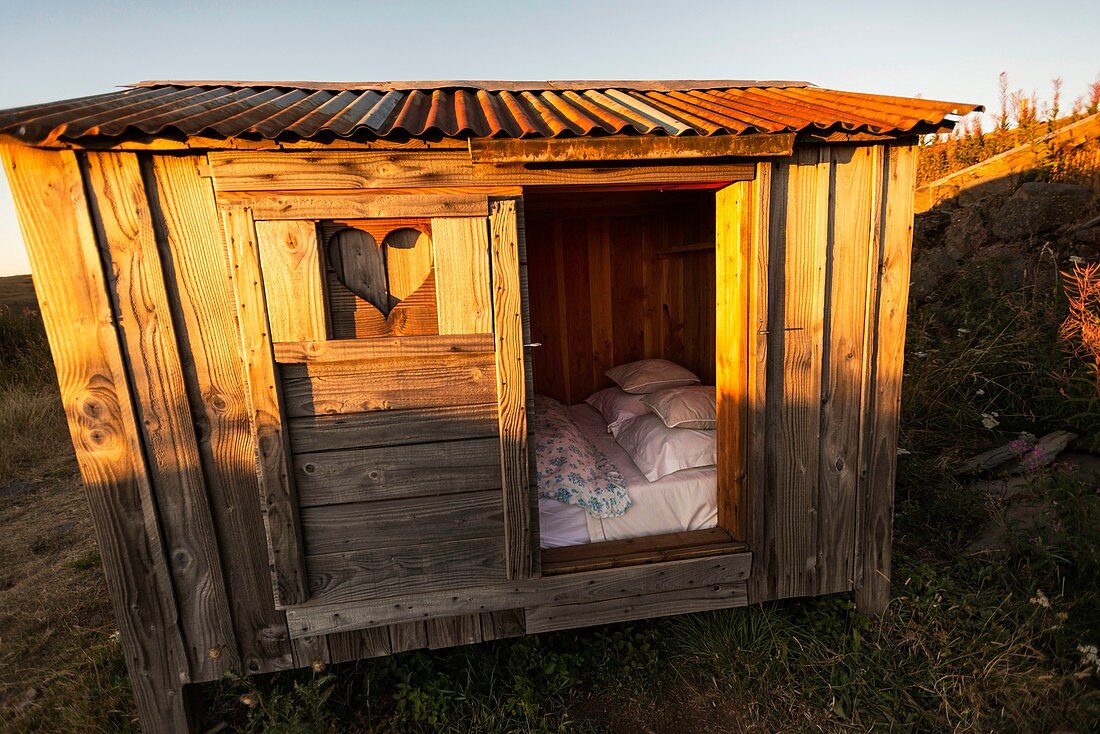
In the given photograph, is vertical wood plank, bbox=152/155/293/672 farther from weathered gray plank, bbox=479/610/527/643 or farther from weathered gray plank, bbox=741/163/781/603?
weathered gray plank, bbox=741/163/781/603

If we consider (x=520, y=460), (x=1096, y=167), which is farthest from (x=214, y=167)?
(x=1096, y=167)

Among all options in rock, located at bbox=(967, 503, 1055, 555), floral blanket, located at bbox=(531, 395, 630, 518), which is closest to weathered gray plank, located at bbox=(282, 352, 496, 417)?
floral blanket, located at bbox=(531, 395, 630, 518)

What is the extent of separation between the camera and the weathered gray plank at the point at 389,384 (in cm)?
201

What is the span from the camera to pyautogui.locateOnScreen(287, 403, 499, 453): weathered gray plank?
2051 millimetres

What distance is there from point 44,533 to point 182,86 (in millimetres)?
4107

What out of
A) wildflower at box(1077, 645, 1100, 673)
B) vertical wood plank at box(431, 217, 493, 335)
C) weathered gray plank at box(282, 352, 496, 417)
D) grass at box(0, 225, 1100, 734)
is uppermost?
vertical wood plank at box(431, 217, 493, 335)

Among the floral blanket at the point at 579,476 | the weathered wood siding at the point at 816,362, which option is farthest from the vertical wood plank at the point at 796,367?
the floral blanket at the point at 579,476

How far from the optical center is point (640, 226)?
434cm

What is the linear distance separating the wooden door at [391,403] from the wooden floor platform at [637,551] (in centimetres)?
24

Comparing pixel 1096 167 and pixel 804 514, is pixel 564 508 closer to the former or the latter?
pixel 804 514

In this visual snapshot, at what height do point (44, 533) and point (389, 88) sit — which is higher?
point (389, 88)

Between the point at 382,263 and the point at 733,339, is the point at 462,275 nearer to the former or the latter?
the point at 382,263

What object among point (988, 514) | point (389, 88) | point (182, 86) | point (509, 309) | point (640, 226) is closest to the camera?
point (509, 309)

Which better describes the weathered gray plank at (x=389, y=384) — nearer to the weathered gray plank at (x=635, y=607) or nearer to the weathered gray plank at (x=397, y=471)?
the weathered gray plank at (x=397, y=471)
